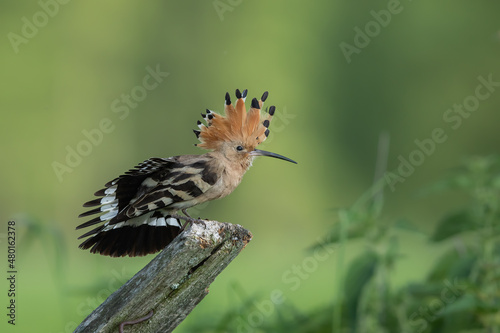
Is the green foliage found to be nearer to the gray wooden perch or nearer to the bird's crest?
the bird's crest

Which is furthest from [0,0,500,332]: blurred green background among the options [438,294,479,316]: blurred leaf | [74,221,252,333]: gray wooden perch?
[74,221,252,333]: gray wooden perch

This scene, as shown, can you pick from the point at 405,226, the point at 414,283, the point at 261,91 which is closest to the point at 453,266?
the point at 414,283

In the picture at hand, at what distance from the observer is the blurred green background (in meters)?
9.21

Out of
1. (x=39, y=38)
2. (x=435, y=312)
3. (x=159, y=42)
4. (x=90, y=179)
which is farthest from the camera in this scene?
(x=159, y=42)

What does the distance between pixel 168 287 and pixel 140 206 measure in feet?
1.05

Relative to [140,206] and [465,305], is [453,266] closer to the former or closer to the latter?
[465,305]

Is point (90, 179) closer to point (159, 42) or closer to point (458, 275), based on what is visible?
point (159, 42)

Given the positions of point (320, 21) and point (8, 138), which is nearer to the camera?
point (8, 138)

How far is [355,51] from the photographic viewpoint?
1140 cm

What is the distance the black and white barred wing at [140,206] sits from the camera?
1602 mm

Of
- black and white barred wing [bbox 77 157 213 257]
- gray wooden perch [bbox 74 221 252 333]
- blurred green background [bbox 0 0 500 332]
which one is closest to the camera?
gray wooden perch [bbox 74 221 252 333]

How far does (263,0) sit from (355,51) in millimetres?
1768

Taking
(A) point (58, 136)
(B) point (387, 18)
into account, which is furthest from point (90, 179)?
(B) point (387, 18)

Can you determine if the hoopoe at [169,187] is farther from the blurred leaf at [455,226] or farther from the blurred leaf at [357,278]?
the blurred leaf at [455,226]
